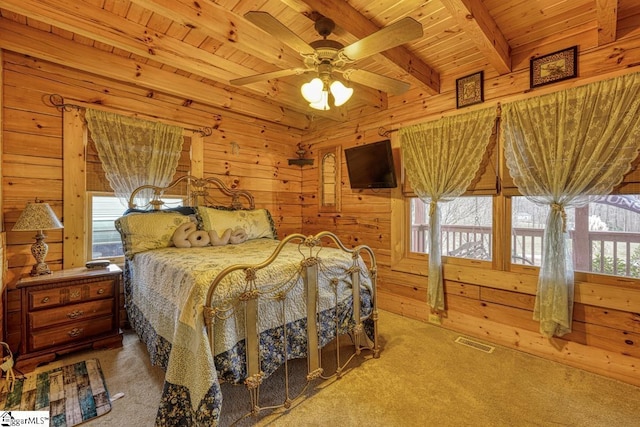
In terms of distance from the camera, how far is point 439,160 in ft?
9.87

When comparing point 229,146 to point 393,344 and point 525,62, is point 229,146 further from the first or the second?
point 525,62

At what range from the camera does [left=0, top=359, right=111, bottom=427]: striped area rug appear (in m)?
1.73

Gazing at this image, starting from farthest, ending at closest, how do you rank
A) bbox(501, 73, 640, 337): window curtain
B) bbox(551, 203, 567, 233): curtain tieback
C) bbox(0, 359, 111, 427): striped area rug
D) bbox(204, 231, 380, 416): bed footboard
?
bbox(551, 203, 567, 233): curtain tieback < bbox(501, 73, 640, 337): window curtain < bbox(0, 359, 111, 427): striped area rug < bbox(204, 231, 380, 416): bed footboard

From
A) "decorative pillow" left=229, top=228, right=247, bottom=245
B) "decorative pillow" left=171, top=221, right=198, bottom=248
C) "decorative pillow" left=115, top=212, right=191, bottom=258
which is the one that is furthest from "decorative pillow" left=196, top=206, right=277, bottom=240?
"decorative pillow" left=115, top=212, right=191, bottom=258

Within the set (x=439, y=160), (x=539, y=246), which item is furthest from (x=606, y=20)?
(x=539, y=246)

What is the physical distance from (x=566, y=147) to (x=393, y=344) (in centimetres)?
213

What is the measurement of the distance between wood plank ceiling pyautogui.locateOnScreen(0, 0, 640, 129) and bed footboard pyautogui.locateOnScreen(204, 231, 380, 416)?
160 centimetres

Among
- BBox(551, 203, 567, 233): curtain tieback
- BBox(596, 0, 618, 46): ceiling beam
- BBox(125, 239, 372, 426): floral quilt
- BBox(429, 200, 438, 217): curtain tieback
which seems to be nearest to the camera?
BBox(125, 239, 372, 426): floral quilt

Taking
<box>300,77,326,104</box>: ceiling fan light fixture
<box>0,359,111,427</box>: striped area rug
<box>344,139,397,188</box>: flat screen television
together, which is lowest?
<box>0,359,111,427</box>: striped area rug

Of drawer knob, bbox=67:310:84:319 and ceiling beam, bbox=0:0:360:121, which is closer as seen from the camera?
ceiling beam, bbox=0:0:360:121

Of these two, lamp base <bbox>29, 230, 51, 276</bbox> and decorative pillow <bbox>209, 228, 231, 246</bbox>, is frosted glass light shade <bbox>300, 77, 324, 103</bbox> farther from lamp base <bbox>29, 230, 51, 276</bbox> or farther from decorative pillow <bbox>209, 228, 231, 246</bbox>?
lamp base <bbox>29, 230, 51, 276</bbox>

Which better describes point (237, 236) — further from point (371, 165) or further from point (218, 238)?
point (371, 165)

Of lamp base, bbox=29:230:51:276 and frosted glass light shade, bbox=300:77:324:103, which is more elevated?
frosted glass light shade, bbox=300:77:324:103

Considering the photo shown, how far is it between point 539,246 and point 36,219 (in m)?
4.13
